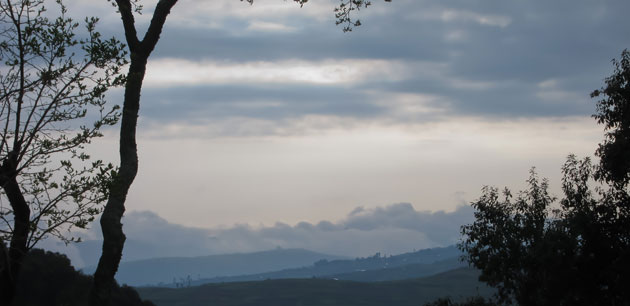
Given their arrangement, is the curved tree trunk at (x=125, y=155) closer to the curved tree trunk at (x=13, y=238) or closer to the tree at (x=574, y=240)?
the curved tree trunk at (x=13, y=238)

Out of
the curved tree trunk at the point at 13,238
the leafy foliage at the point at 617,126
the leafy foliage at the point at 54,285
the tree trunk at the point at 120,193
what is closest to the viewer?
the tree trunk at the point at 120,193

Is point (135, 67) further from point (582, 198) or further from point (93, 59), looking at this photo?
point (582, 198)

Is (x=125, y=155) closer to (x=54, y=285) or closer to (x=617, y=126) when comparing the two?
(x=617, y=126)

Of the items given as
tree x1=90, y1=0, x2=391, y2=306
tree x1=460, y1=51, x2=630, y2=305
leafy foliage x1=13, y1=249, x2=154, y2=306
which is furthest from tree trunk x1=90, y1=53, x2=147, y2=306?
leafy foliage x1=13, y1=249, x2=154, y2=306

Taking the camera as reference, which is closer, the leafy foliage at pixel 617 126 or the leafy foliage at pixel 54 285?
the leafy foliage at pixel 617 126

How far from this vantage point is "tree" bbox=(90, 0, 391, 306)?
15.1 metres

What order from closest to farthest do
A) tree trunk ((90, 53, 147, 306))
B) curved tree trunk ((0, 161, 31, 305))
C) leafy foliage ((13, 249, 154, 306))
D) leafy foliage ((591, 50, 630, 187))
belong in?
tree trunk ((90, 53, 147, 306)), curved tree trunk ((0, 161, 31, 305)), leafy foliage ((591, 50, 630, 187)), leafy foliage ((13, 249, 154, 306))

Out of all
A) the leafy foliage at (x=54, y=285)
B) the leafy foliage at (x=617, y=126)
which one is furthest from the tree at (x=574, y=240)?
the leafy foliage at (x=54, y=285)

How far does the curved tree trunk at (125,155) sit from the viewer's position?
15086 millimetres

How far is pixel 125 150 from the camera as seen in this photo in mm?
16547

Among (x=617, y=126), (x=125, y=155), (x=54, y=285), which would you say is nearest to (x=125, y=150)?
(x=125, y=155)

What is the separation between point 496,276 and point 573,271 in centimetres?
735

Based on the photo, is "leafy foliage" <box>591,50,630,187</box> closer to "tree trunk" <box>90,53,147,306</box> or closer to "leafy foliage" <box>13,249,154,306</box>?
"tree trunk" <box>90,53,147,306</box>

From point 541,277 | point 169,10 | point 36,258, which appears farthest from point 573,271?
point 36,258
